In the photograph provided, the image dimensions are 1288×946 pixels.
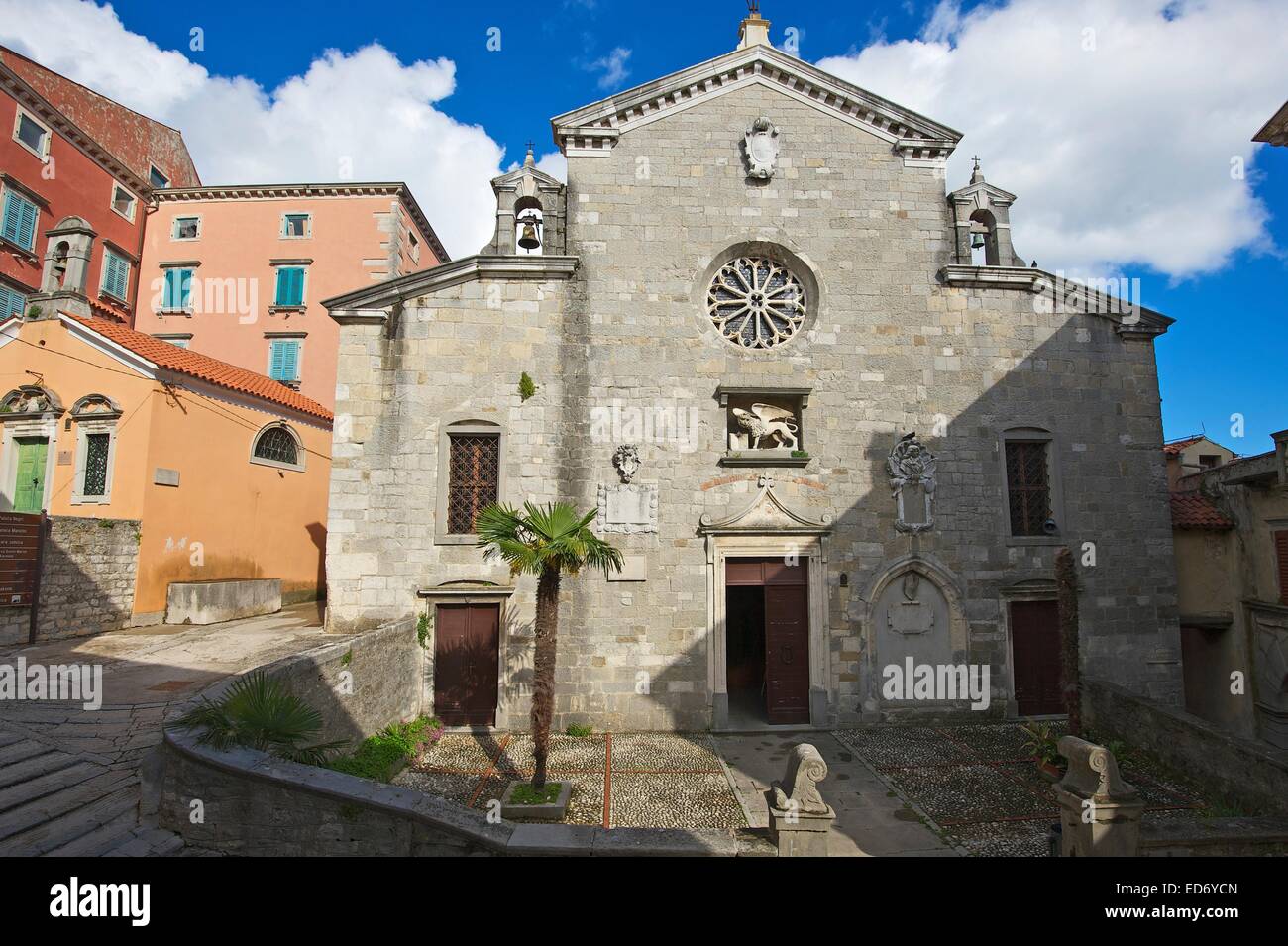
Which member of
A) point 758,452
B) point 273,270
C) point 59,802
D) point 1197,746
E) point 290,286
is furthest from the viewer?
point 273,270

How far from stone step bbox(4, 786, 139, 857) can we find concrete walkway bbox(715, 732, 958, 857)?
669 cm

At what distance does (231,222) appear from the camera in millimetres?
23969

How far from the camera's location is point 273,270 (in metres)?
23.6

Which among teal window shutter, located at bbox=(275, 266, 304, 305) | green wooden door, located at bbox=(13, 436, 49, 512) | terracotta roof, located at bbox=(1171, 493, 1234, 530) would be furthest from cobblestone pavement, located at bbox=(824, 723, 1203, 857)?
teal window shutter, located at bbox=(275, 266, 304, 305)

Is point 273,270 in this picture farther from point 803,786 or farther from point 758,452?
point 803,786

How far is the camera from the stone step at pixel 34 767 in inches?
255

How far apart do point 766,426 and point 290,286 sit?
769 inches

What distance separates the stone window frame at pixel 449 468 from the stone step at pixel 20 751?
566cm

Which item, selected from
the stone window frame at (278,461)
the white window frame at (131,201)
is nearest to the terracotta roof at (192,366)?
the stone window frame at (278,461)

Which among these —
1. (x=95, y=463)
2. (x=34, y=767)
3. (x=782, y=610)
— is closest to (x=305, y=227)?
(x=95, y=463)

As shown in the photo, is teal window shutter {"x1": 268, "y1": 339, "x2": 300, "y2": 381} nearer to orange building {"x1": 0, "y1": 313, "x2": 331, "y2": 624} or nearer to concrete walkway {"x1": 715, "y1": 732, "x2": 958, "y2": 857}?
orange building {"x1": 0, "y1": 313, "x2": 331, "y2": 624}

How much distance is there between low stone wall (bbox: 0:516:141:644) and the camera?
37.8ft

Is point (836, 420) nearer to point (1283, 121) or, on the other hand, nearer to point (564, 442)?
point (564, 442)

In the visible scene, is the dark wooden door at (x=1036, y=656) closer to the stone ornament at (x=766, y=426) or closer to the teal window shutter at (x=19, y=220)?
the stone ornament at (x=766, y=426)
